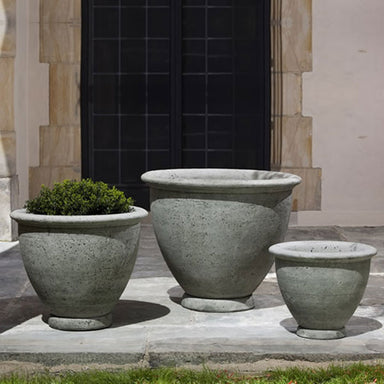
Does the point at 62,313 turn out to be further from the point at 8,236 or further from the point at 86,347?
the point at 8,236

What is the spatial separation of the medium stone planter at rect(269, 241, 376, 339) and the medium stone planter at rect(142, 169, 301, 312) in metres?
0.54

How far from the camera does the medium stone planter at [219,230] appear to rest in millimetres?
6727

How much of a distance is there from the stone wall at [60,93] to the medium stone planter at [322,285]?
547cm

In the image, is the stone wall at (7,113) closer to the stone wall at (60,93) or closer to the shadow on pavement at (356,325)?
the stone wall at (60,93)

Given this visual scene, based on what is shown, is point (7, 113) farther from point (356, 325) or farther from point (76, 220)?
point (356, 325)

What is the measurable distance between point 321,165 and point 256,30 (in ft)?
5.39

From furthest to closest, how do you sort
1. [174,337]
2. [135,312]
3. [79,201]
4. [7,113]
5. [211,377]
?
[7,113] < [135,312] < [79,201] < [174,337] < [211,377]

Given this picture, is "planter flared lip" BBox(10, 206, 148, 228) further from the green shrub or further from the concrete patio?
the concrete patio

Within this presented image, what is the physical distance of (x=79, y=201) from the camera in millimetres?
6387

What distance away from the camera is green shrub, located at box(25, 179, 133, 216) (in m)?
6.39

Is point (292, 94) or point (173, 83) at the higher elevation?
point (173, 83)

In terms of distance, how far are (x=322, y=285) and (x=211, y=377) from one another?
0.96 meters

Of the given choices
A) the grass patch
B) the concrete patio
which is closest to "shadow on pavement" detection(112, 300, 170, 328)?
the concrete patio

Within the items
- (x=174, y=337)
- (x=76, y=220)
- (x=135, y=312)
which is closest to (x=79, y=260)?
(x=76, y=220)
